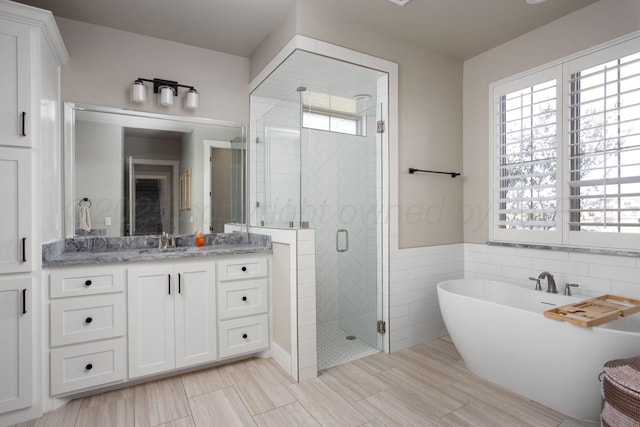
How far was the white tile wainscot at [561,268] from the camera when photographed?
2.24 metres

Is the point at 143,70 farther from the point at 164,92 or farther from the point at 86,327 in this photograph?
the point at 86,327

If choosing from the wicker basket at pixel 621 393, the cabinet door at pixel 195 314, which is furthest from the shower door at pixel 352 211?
the wicker basket at pixel 621 393

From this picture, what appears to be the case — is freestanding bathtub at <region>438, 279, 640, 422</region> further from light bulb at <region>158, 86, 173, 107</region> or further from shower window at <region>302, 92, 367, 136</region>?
light bulb at <region>158, 86, 173, 107</region>

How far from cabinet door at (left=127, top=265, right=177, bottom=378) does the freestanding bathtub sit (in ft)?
6.53

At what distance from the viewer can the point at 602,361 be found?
5.65 feet

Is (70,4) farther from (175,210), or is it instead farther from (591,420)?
(591,420)

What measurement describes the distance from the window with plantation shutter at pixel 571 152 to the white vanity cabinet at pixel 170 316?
259 cm

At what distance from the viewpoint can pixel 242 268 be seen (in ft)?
8.59

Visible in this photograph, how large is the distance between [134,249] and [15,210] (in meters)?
0.91

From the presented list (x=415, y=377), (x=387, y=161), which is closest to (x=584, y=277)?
(x=415, y=377)

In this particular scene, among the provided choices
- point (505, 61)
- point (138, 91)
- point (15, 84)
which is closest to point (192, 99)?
point (138, 91)

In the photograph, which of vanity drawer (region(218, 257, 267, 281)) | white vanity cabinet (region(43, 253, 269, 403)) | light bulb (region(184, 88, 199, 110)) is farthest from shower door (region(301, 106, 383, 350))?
light bulb (region(184, 88, 199, 110))

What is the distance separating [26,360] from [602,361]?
3129mm

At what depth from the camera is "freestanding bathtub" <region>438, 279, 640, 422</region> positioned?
1.75 meters
